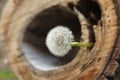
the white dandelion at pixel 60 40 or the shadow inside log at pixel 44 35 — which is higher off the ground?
the shadow inside log at pixel 44 35

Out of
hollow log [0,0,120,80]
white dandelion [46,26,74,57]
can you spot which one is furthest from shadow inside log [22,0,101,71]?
white dandelion [46,26,74,57]

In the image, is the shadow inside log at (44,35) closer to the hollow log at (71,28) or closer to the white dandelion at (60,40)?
the hollow log at (71,28)

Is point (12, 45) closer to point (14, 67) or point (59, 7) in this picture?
point (14, 67)

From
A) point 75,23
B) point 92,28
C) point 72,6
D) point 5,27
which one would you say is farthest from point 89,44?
point 5,27

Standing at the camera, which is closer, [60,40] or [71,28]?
[60,40]

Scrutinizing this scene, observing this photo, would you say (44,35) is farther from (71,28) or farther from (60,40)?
(60,40)

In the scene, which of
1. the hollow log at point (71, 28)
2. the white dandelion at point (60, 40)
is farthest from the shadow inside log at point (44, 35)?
the white dandelion at point (60, 40)

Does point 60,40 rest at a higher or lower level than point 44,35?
lower

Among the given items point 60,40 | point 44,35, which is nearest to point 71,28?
point 44,35

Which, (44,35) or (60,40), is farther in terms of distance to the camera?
(44,35)
